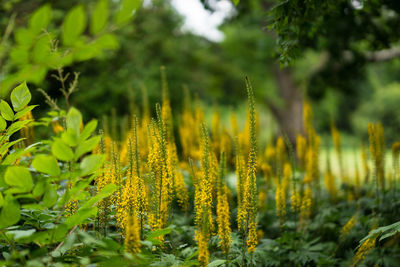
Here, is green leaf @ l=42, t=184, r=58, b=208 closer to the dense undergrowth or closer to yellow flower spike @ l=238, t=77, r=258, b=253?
the dense undergrowth

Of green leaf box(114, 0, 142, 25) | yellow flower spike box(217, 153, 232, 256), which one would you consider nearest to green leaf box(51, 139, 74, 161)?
green leaf box(114, 0, 142, 25)

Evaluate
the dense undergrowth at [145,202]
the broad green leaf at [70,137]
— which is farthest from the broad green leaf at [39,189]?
the broad green leaf at [70,137]

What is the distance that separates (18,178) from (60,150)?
0.68ft

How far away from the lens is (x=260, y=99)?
653 inches

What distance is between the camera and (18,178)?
127 centimetres

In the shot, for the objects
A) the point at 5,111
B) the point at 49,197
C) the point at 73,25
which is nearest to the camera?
the point at 73,25

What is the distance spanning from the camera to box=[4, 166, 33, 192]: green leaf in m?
1.24

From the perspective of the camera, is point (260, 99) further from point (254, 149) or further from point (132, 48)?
point (254, 149)

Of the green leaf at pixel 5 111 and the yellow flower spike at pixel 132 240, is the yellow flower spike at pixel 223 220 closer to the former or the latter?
the yellow flower spike at pixel 132 240

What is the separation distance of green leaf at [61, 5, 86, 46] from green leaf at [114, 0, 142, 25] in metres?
0.11

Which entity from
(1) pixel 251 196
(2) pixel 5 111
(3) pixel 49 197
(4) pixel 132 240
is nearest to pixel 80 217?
(3) pixel 49 197

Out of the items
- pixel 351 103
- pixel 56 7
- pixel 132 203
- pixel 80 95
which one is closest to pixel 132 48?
pixel 56 7

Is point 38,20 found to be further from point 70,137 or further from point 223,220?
point 223,220

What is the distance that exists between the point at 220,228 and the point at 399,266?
1.72 metres
